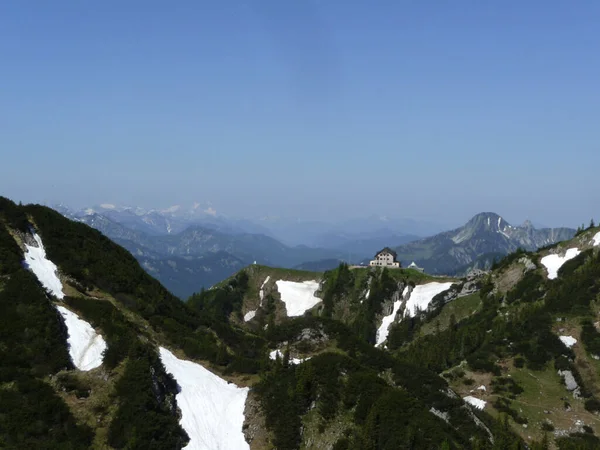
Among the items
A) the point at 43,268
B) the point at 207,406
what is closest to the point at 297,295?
the point at 43,268

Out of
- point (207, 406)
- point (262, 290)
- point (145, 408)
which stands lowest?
point (207, 406)

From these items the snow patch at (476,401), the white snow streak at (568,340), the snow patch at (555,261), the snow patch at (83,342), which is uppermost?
the snow patch at (555,261)

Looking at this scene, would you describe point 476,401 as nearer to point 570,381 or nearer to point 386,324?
point 570,381

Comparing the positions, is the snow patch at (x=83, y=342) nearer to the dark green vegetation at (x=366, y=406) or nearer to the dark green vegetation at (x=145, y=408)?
the dark green vegetation at (x=145, y=408)

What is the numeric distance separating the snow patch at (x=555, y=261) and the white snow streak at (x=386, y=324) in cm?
3820

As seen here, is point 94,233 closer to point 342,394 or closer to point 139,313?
point 139,313

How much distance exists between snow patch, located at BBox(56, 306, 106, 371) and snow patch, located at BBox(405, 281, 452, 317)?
322ft

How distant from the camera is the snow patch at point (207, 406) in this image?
46844 mm

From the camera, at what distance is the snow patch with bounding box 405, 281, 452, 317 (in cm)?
13602

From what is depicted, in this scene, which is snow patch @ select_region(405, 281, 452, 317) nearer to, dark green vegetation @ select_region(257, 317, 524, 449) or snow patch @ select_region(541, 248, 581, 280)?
snow patch @ select_region(541, 248, 581, 280)

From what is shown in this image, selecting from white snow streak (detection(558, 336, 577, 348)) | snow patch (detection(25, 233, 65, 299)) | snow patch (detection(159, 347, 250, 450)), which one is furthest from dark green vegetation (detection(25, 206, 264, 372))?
white snow streak (detection(558, 336, 577, 348))

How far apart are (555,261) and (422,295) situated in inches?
1372

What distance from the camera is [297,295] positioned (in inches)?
6270

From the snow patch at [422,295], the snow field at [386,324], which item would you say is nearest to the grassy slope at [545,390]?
the snow patch at [422,295]
